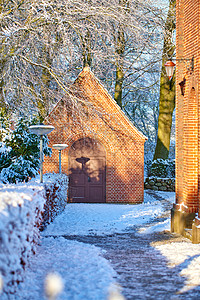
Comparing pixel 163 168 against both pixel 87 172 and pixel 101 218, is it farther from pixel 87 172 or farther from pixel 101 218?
pixel 101 218

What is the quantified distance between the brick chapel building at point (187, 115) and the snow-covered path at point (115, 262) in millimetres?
845

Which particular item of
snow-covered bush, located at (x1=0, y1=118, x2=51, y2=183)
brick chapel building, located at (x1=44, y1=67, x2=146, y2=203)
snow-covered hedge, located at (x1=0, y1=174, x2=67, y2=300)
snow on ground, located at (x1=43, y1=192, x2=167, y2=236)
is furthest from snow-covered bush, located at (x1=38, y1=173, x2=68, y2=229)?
snow-covered hedge, located at (x1=0, y1=174, x2=67, y2=300)

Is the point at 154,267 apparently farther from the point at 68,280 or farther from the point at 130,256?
the point at 68,280

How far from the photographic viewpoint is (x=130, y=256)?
8094 millimetres

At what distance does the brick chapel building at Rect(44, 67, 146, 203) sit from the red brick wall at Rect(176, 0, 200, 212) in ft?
27.2

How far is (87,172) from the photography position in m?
19.7

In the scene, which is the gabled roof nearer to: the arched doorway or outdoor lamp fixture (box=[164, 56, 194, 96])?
the arched doorway

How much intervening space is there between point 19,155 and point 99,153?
5710mm

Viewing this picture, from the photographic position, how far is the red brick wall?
9.98 metres

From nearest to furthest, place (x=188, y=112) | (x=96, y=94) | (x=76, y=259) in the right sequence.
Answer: (x=76, y=259)
(x=188, y=112)
(x=96, y=94)

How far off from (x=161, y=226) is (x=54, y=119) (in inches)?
355

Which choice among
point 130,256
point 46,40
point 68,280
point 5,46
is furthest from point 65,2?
point 68,280

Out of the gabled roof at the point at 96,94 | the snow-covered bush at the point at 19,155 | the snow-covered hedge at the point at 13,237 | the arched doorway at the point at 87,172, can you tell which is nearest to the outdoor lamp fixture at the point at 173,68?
the snow-covered hedge at the point at 13,237

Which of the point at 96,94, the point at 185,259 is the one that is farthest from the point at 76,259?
the point at 96,94
